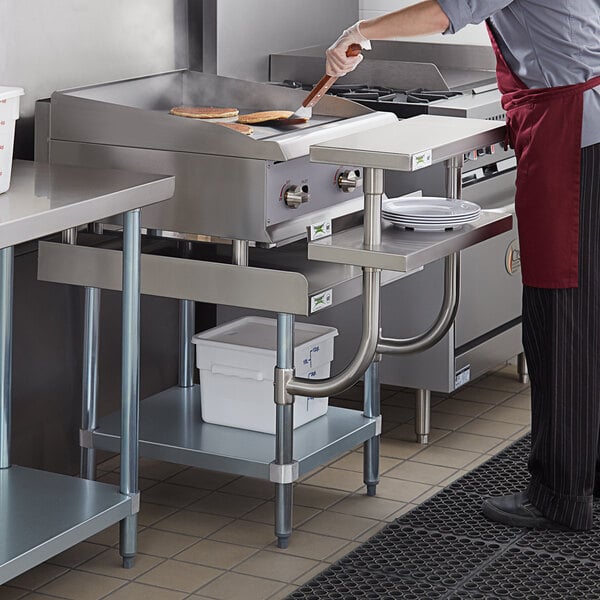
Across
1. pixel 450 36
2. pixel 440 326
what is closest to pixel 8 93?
pixel 440 326

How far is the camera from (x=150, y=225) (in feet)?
11.0

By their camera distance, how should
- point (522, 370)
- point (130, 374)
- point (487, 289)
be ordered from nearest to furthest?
point (130, 374) < point (487, 289) < point (522, 370)

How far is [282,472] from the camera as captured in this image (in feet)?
10.9

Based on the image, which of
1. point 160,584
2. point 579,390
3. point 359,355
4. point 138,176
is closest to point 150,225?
point 138,176

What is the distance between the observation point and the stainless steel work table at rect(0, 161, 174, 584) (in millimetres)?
2715

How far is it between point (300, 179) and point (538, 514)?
3.43 ft

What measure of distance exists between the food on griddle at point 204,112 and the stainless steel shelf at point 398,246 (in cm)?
56

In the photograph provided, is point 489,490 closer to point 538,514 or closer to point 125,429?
point 538,514

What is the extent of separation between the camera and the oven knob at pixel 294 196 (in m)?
3.22

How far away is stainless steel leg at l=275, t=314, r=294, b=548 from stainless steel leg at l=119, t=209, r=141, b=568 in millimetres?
353

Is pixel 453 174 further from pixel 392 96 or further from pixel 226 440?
pixel 226 440

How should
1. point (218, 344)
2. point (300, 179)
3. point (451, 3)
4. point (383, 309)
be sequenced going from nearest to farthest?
point (451, 3), point (300, 179), point (218, 344), point (383, 309)

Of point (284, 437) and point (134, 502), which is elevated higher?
point (284, 437)

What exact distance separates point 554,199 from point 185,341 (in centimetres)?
126
